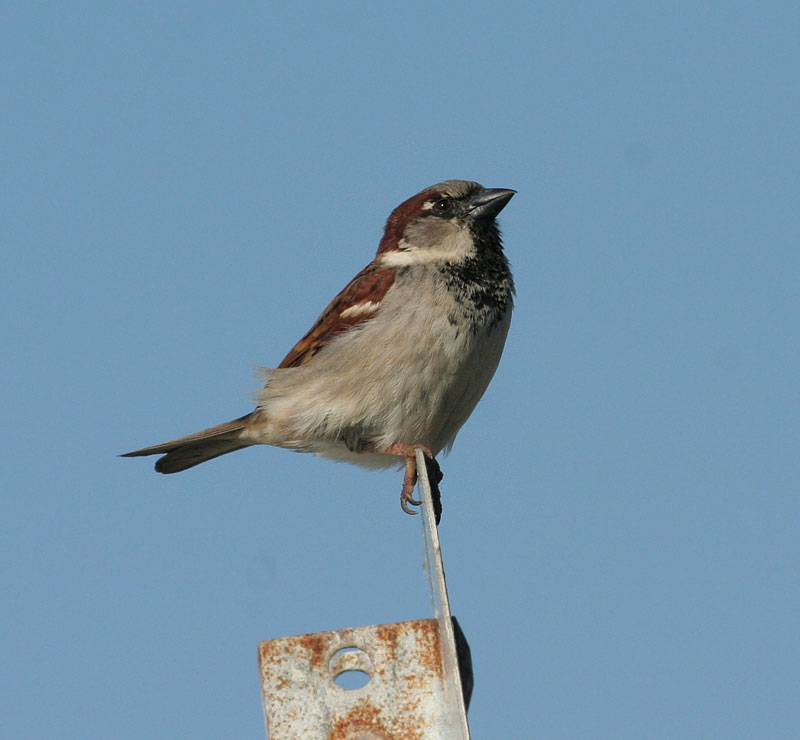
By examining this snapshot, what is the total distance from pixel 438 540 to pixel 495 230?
2.65 metres

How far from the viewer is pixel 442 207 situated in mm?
4695

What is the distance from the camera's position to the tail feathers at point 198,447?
4.96m

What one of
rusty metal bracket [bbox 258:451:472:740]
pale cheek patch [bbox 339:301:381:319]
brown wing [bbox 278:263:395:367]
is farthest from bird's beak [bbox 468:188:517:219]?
rusty metal bracket [bbox 258:451:472:740]

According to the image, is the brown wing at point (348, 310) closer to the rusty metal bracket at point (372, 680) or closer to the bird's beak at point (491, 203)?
the bird's beak at point (491, 203)

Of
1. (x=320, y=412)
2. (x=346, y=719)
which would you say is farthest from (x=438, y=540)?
(x=320, y=412)

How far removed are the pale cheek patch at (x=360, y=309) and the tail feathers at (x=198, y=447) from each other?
0.77 m

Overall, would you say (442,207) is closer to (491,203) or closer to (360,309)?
(491,203)

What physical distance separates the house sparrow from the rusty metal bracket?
1.51 metres

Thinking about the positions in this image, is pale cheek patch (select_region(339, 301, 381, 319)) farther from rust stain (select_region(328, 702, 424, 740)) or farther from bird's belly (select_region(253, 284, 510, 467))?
rust stain (select_region(328, 702, 424, 740))

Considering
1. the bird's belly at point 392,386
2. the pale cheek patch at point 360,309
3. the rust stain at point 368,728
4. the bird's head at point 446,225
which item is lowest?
the rust stain at point 368,728

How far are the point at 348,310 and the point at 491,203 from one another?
29.2 inches

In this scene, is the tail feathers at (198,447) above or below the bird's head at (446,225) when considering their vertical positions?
below

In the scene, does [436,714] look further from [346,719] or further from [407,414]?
[407,414]

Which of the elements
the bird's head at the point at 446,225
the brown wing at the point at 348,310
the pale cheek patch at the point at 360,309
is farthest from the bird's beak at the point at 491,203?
the pale cheek patch at the point at 360,309
